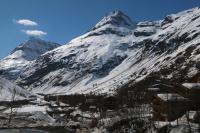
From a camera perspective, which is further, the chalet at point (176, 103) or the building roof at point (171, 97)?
the building roof at point (171, 97)

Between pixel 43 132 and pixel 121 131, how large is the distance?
57.0 m

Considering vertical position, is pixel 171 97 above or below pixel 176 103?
above

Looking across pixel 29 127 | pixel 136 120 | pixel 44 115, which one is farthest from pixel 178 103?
pixel 44 115

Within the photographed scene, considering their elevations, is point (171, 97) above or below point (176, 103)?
above

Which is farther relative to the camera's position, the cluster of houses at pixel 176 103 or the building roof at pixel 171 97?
the building roof at pixel 171 97

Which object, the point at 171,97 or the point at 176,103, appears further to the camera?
the point at 171,97

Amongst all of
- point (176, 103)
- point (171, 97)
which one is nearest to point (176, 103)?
point (176, 103)

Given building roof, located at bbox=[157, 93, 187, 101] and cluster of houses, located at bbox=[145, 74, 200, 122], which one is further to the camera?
building roof, located at bbox=[157, 93, 187, 101]

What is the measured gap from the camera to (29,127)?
547 feet

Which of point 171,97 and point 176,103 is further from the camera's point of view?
point 171,97

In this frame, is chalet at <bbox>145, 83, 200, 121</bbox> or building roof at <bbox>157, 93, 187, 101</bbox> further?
building roof at <bbox>157, 93, 187, 101</bbox>

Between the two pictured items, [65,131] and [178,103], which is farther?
[65,131]

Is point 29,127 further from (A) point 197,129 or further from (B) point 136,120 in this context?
(A) point 197,129

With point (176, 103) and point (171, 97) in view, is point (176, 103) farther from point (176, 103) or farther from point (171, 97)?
point (171, 97)
